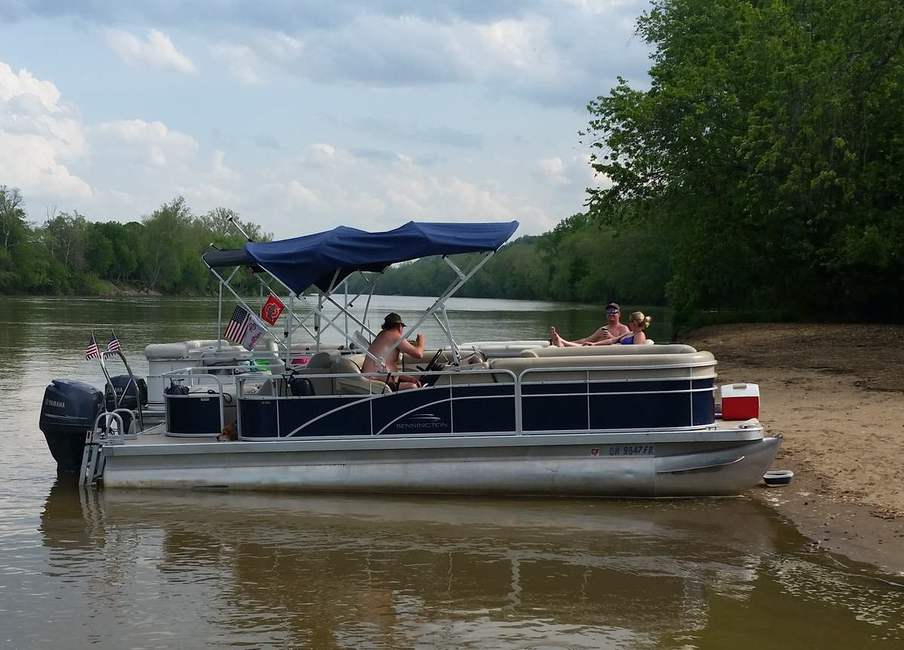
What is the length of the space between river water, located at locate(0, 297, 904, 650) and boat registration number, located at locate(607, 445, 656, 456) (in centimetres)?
53

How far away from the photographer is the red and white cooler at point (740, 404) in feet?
37.2

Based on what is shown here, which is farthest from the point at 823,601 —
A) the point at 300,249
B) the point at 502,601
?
the point at 300,249

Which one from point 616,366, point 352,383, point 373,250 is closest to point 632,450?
point 616,366

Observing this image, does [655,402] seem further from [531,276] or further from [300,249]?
[531,276]

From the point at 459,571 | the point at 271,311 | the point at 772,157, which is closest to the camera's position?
the point at 459,571

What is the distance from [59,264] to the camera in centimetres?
13162

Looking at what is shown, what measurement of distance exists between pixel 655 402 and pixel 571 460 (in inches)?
40.8

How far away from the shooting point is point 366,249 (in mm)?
11039

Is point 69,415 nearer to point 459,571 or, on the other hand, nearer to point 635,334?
point 459,571

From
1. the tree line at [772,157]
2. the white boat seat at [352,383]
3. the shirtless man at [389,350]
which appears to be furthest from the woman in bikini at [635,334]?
the tree line at [772,157]

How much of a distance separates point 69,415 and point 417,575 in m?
5.34

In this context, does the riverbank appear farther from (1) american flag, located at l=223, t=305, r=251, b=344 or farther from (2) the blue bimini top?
(1) american flag, located at l=223, t=305, r=251, b=344

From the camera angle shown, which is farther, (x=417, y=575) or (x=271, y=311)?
(x=271, y=311)

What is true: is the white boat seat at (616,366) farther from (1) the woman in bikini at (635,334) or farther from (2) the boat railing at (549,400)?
(1) the woman in bikini at (635,334)
